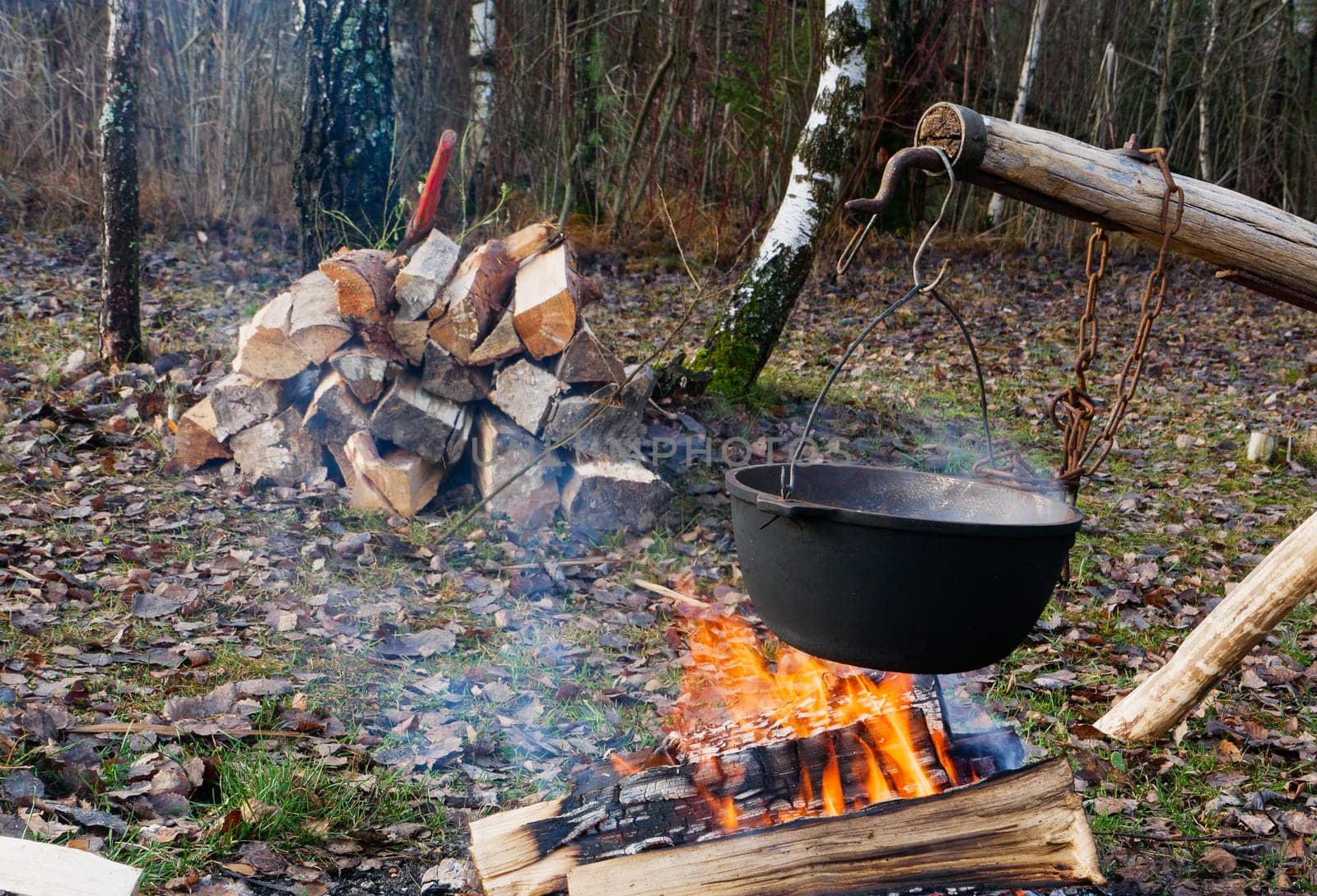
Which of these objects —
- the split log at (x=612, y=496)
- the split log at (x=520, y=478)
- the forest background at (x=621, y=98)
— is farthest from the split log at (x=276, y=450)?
the forest background at (x=621, y=98)

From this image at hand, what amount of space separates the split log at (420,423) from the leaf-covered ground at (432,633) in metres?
0.30

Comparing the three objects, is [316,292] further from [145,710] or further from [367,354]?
[145,710]

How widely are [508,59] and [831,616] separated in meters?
9.66

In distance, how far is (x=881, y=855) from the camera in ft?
7.34

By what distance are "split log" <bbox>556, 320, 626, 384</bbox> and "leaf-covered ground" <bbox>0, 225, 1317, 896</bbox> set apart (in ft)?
1.86

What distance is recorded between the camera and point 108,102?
5883 mm

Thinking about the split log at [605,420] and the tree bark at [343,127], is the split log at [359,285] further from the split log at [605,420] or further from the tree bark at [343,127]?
the tree bark at [343,127]

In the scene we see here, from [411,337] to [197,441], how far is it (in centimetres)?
121

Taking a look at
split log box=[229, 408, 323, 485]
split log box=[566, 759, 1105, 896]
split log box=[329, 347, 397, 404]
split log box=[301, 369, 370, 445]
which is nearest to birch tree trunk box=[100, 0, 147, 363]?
split log box=[229, 408, 323, 485]

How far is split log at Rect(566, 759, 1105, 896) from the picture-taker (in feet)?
7.21

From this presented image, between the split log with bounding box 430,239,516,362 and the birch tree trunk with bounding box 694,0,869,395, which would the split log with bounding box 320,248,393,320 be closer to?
the split log with bounding box 430,239,516,362

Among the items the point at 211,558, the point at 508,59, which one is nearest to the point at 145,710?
the point at 211,558

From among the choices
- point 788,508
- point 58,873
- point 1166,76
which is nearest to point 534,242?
point 788,508

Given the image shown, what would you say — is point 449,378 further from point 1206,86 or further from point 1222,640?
point 1206,86
